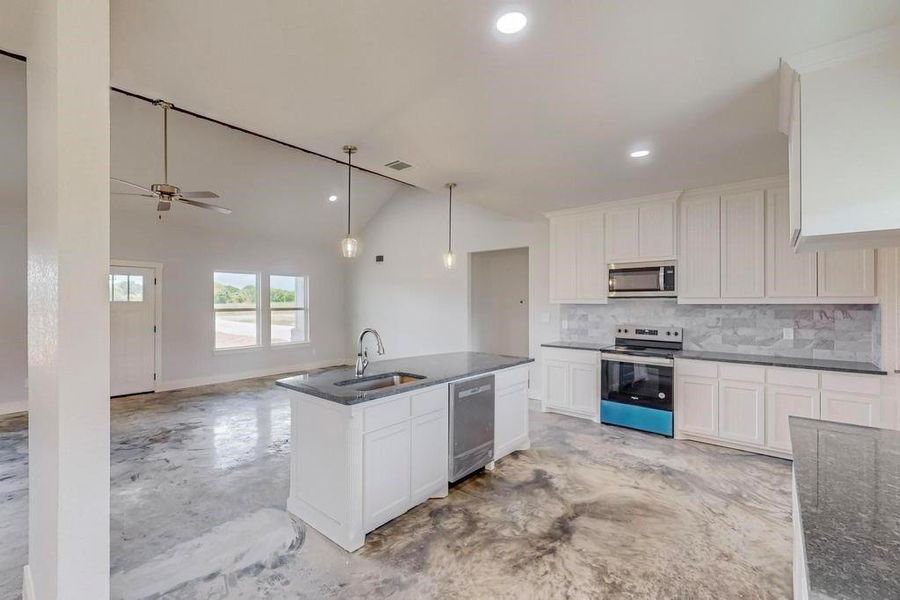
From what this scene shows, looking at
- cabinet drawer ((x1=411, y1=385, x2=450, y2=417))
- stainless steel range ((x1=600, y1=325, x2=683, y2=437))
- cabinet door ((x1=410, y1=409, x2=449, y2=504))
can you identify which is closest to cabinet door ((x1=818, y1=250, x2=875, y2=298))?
stainless steel range ((x1=600, y1=325, x2=683, y2=437))

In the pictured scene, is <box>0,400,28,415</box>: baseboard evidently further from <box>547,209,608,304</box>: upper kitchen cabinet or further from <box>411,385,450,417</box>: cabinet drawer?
<box>547,209,608,304</box>: upper kitchen cabinet

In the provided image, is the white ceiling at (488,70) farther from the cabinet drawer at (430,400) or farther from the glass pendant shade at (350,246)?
the cabinet drawer at (430,400)

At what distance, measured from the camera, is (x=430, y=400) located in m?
2.75

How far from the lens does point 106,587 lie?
138 cm

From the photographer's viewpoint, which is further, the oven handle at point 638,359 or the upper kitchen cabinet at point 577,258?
the upper kitchen cabinet at point 577,258

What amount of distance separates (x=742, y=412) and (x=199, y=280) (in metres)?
7.69

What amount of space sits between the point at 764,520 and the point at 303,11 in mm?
3968

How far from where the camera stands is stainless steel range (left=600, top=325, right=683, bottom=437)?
412 centimetres

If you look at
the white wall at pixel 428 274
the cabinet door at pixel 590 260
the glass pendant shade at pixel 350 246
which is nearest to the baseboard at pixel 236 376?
the white wall at pixel 428 274

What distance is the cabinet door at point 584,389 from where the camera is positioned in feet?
15.4

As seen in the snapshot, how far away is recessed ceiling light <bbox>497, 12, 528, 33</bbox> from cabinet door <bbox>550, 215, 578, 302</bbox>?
3.48 m

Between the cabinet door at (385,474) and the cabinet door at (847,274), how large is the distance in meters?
3.84

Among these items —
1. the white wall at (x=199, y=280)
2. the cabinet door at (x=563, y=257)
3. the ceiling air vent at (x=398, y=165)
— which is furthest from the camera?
the white wall at (x=199, y=280)

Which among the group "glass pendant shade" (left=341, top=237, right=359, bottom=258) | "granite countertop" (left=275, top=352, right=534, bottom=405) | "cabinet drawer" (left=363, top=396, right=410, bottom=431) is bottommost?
"cabinet drawer" (left=363, top=396, right=410, bottom=431)
